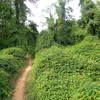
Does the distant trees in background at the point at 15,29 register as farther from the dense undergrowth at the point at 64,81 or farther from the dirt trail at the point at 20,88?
the dense undergrowth at the point at 64,81

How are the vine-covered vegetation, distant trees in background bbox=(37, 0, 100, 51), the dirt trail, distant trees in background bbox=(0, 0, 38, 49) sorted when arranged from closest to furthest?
the vine-covered vegetation < the dirt trail < distant trees in background bbox=(0, 0, 38, 49) < distant trees in background bbox=(37, 0, 100, 51)

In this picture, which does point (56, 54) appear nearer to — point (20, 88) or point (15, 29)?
point (20, 88)

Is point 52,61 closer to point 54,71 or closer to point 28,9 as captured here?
point 54,71

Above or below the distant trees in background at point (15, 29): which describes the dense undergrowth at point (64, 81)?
below

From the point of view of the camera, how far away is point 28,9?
25812 millimetres

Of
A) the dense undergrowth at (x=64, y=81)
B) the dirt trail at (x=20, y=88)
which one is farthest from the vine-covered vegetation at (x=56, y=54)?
the dirt trail at (x=20, y=88)

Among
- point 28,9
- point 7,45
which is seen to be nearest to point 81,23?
point 28,9

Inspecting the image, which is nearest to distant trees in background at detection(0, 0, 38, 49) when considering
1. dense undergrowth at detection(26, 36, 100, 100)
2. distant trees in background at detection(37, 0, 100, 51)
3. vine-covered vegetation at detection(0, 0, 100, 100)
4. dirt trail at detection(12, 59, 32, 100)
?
vine-covered vegetation at detection(0, 0, 100, 100)

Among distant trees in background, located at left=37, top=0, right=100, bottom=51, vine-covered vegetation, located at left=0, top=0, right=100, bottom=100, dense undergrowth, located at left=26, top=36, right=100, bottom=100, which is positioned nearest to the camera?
dense undergrowth, located at left=26, top=36, right=100, bottom=100

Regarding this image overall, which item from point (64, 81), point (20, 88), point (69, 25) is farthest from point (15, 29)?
point (64, 81)

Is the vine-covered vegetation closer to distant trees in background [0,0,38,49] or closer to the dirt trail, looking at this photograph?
distant trees in background [0,0,38,49]

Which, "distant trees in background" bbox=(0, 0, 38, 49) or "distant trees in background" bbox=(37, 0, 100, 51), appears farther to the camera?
"distant trees in background" bbox=(37, 0, 100, 51)

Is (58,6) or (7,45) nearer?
(7,45)

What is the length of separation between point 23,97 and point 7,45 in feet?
45.8
